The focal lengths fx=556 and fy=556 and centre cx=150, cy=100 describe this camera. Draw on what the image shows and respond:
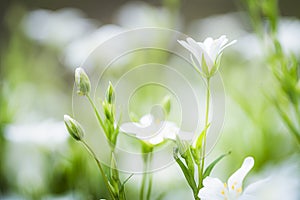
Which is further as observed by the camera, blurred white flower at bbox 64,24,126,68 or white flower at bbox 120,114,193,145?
blurred white flower at bbox 64,24,126,68

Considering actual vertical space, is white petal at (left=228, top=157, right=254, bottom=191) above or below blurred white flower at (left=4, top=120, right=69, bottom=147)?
below

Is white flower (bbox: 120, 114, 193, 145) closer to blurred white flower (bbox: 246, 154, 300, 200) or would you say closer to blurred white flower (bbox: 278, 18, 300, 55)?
blurred white flower (bbox: 246, 154, 300, 200)

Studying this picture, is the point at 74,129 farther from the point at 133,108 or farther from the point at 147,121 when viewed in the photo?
the point at 133,108

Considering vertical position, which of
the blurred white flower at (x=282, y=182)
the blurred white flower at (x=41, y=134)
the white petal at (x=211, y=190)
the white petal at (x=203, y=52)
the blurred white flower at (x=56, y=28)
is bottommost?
the white petal at (x=211, y=190)

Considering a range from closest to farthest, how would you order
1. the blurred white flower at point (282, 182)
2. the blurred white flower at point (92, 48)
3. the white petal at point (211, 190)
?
the white petal at point (211, 190), the blurred white flower at point (282, 182), the blurred white flower at point (92, 48)

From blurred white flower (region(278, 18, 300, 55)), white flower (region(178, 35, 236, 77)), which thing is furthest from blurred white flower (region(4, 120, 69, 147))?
blurred white flower (region(278, 18, 300, 55))

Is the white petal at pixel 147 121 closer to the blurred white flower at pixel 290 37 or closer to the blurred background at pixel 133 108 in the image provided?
the blurred background at pixel 133 108

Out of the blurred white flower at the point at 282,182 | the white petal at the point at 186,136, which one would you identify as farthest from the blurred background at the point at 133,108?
the white petal at the point at 186,136
